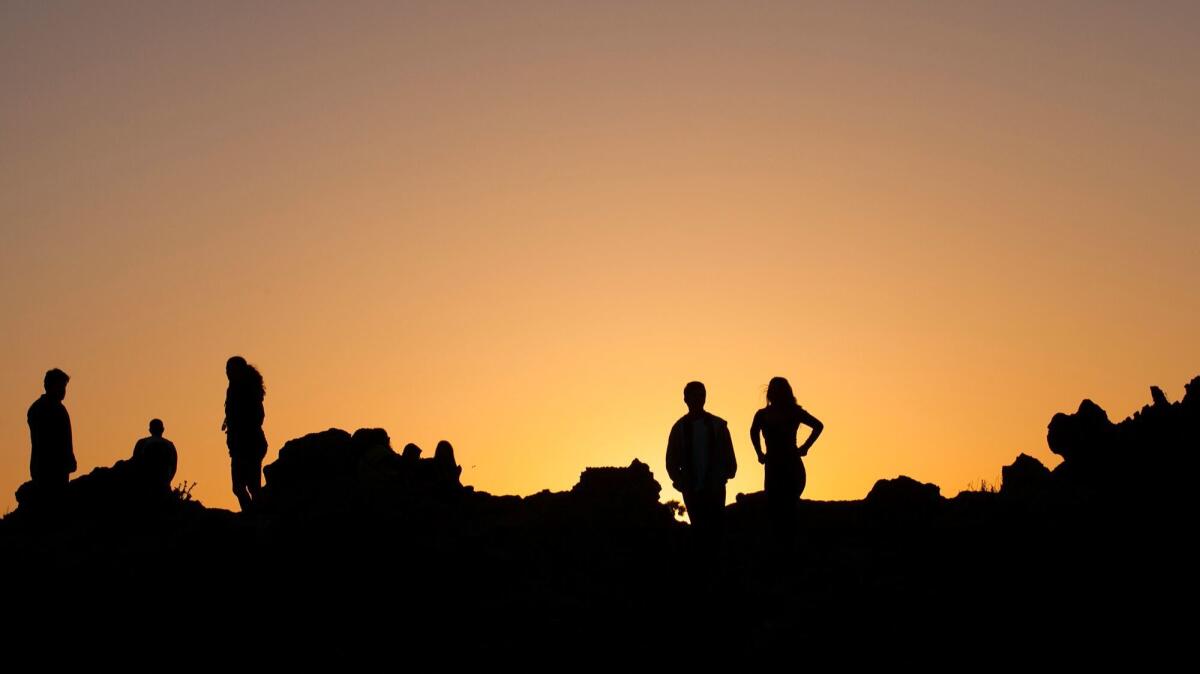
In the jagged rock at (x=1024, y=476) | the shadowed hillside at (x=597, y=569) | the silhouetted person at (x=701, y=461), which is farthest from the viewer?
the jagged rock at (x=1024, y=476)

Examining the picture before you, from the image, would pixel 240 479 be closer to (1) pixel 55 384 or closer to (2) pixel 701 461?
(1) pixel 55 384

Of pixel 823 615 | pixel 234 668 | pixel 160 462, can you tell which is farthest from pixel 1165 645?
pixel 160 462

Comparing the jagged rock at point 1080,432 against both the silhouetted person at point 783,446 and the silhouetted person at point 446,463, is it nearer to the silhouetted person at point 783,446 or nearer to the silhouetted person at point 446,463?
the silhouetted person at point 783,446

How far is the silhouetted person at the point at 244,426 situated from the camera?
21.5 metres

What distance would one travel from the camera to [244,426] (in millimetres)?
21469

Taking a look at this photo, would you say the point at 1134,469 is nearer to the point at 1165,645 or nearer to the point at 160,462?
the point at 1165,645

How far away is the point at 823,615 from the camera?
Answer: 1653cm

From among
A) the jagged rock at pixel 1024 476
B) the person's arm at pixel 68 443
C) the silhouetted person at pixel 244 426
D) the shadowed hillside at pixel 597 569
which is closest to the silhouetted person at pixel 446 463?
the shadowed hillside at pixel 597 569

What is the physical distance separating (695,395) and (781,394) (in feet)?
5.71

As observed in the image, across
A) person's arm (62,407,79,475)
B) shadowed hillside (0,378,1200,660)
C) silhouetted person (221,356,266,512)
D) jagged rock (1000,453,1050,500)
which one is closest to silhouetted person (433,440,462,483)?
shadowed hillside (0,378,1200,660)

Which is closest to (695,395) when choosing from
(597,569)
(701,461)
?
(701,461)

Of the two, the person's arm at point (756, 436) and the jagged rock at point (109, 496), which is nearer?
the person's arm at point (756, 436)

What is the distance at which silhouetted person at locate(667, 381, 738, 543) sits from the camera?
682 inches

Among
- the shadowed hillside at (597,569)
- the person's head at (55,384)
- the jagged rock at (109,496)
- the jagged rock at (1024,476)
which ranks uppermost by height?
the person's head at (55,384)
